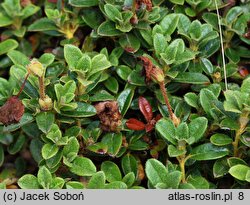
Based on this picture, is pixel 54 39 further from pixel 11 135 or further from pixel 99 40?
pixel 11 135

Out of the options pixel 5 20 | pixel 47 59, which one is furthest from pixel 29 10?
pixel 47 59

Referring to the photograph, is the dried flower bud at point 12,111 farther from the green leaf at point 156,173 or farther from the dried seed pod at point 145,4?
the dried seed pod at point 145,4

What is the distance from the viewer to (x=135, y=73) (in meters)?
2.12

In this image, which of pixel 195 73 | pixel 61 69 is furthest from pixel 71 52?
pixel 195 73

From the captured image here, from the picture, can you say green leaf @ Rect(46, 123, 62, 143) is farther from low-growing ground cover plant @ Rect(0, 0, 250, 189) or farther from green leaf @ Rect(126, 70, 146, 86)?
green leaf @ Rect(126, 70, 146, 86)

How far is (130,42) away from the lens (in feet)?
7.24

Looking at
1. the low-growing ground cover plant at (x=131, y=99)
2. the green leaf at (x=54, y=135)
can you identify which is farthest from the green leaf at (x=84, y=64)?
the green leaf at (x=54, y=135)

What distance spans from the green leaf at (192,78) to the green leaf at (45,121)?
1.71ft

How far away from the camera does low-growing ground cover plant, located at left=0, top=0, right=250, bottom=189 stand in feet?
6.12

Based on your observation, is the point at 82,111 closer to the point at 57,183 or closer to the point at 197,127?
the point at 57,183

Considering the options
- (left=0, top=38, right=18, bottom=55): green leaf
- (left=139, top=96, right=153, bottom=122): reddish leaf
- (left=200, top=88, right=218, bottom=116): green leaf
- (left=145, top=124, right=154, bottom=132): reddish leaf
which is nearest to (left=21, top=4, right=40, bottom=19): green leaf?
(left=0, top=38, right=18, bottom=55): green leaf

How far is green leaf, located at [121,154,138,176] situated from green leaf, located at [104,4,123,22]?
574 mm

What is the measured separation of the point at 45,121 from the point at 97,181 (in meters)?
0.31
